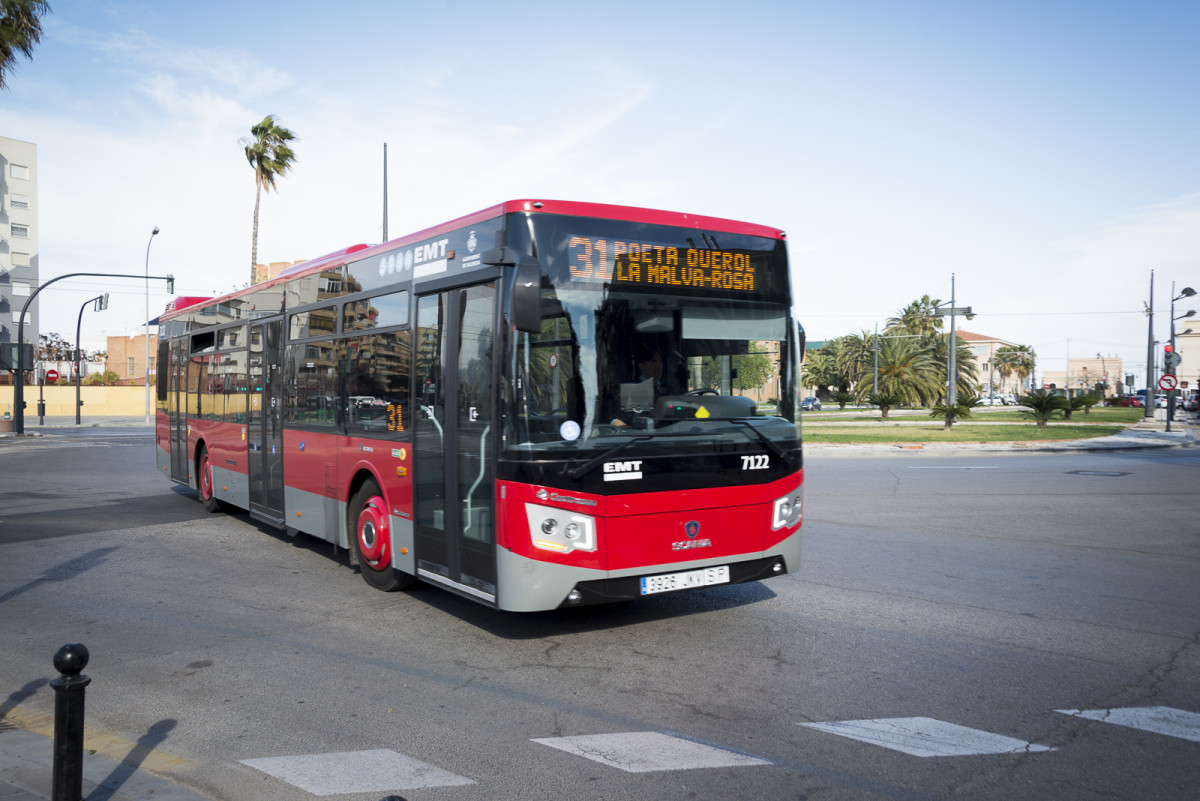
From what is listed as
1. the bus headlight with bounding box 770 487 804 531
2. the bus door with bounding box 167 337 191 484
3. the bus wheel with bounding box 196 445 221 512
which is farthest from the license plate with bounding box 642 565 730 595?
the bus door with bounding box 167 337 191 484

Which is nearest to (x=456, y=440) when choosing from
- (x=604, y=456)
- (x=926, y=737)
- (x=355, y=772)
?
(x=604, y=456)

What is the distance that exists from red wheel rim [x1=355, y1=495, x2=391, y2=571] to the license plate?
8.65ft

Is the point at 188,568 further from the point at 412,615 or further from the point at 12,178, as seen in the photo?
the point at 12,178

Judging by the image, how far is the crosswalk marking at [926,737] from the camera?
4316mm

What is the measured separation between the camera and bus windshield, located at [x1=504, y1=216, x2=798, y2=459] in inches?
225

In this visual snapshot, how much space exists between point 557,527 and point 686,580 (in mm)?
1019

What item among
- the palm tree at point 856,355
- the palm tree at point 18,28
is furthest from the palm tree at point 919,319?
the palm tree at point 18,28

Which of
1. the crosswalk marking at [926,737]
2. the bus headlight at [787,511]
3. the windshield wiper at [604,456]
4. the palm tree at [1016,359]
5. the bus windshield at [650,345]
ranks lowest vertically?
the crosswalk marking at [926,737]

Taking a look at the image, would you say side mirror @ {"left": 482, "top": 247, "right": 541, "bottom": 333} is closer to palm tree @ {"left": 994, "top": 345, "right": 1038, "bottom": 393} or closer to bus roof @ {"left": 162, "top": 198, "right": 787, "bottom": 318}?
bus roof @ {"left": 162, "top": 198, "right": 787, "bottom": 318}

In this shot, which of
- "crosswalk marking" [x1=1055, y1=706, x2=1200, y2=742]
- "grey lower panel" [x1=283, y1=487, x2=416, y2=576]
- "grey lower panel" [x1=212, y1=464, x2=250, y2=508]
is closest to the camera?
"crosswalk marking" [x1=1055, y1=706, x2=1200, y2=742]

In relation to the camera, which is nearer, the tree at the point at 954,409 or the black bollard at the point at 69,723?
the black bollard at the point at 69,723

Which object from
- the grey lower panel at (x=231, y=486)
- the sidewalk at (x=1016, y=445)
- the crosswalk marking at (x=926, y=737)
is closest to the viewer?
the crosswalk marking at (x=926, y=737)

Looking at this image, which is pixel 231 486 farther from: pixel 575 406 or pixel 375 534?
pixel 575 406

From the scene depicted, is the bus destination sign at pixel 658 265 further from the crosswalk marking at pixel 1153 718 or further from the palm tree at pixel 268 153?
the palm tree at pixel 268 153
